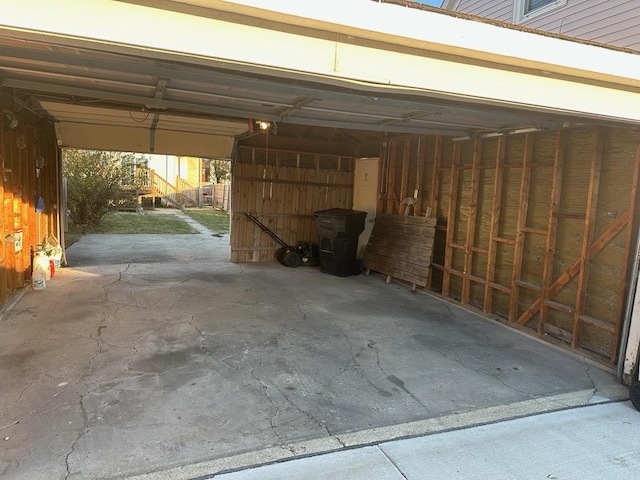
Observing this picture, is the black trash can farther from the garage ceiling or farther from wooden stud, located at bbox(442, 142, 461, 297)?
the garage ceiling

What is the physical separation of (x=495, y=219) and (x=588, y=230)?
4.24 feet

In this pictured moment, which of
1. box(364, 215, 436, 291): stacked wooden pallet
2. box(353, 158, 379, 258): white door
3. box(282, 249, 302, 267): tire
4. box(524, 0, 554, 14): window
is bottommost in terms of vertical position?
box(282, 249, 302, 267): tire

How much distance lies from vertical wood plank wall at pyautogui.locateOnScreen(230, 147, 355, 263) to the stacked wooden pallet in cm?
169

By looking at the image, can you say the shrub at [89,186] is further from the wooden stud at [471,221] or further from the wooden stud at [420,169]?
the wooden stud at [471,221]

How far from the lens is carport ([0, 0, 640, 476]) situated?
2.06 metres

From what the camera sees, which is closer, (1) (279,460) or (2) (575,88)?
(1) (279,460)

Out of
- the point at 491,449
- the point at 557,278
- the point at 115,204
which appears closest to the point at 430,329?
the point at 557,278

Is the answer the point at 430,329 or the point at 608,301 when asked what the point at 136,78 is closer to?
the point at 430,329

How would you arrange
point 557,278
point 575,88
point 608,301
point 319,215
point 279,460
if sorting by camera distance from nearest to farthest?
point 279,460 → point 575,88 → point 608,301 → point 557,278 → point 319,215

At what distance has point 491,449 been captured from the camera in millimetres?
2521

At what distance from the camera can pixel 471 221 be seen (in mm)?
5824

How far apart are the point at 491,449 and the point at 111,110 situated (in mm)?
6288

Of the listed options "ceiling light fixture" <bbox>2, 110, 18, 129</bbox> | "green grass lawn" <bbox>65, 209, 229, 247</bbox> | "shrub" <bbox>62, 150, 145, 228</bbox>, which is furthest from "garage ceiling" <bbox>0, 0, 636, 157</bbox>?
"shrub" <bbox>62, 150, 145, 228</bbox>

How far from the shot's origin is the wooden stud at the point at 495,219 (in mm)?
5383
